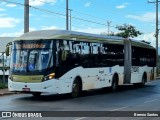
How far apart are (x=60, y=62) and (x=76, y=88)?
2003 mm

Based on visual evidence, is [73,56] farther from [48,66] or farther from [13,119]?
[13,119]

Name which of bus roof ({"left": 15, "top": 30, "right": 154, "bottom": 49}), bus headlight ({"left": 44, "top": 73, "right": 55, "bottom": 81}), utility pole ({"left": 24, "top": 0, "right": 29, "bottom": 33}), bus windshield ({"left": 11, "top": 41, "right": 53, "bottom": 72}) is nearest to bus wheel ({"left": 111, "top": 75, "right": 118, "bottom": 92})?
bus roof ({"left": 15, "top": 30, "right": 154, "bottom": 49})

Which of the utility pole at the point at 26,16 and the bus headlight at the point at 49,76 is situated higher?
the utility pole at the point at 26,16

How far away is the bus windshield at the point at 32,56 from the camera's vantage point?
19.0m

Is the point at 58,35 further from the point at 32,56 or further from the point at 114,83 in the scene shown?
the point at 114,83

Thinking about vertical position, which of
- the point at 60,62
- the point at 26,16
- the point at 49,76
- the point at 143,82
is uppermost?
the point at 26,16

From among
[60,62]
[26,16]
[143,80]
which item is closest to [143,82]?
[143,80]

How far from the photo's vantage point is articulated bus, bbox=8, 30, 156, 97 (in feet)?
62.2

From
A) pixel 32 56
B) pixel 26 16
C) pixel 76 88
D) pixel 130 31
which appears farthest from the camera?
pixel 130 31

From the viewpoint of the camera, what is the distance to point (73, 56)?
2047 centimetres

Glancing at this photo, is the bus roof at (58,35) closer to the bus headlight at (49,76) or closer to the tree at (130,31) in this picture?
the bus headlight at (49,76)

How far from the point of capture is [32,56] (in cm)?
1922

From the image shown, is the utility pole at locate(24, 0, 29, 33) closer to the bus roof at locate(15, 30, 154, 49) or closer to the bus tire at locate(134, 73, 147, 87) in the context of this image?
the bus roof at locate(15, 30, 154, 49)

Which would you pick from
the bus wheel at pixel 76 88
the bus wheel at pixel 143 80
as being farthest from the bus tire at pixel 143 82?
the bus wheel at pixel 76 88
